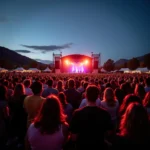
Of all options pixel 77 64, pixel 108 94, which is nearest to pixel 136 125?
pixel 108 94

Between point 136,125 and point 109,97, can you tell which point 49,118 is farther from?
point 109,97

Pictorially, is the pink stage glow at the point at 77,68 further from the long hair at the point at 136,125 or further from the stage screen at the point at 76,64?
the long hair at the point at 136,125

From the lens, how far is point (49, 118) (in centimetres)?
316

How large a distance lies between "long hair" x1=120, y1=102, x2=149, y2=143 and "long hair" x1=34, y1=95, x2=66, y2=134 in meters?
0.91

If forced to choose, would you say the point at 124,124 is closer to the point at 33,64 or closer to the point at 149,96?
the point at 149,96

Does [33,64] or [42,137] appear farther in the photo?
[33,64]

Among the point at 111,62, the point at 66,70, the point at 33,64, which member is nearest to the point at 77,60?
the point at 66,70

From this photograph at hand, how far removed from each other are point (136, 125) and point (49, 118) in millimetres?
1139

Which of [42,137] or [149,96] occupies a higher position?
[149,96]

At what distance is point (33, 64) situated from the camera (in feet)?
456

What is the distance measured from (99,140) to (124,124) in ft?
2.86

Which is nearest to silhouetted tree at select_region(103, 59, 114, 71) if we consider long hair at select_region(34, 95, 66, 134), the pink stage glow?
the pink stage glow

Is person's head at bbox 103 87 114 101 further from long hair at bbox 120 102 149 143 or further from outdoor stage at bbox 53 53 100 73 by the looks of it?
outdoor stage at bbox 53 53 100 73

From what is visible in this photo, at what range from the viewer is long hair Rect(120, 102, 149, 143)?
8.74 ft
